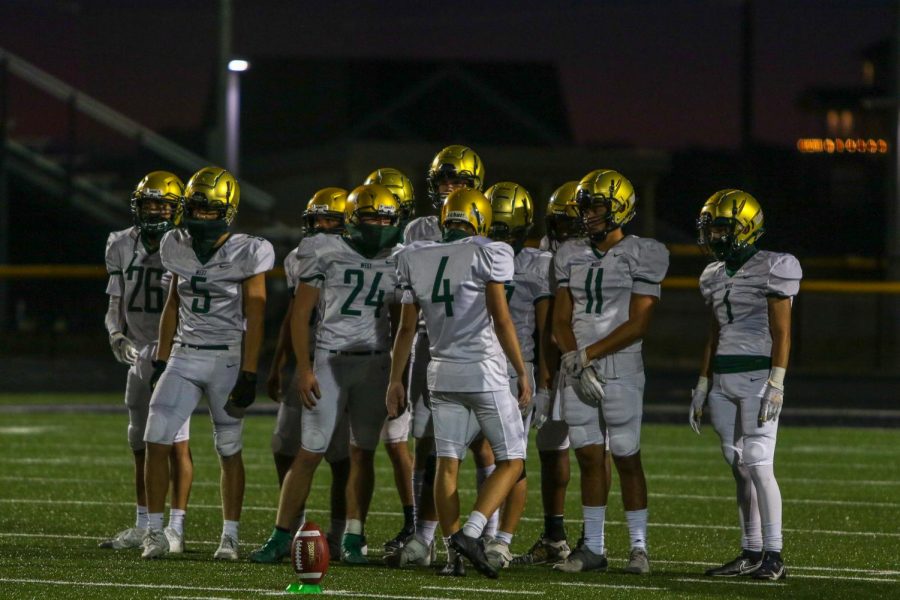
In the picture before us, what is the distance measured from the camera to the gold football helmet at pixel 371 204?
7754 mm

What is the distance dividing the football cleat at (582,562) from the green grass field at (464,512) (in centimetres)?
9

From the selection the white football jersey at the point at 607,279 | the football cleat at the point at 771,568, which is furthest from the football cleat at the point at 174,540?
the football cleat at the point at 771,568

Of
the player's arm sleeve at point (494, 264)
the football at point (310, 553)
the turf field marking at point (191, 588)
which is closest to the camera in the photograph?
the football at point (310, 553)

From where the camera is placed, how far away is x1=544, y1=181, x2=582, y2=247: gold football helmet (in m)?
8.24

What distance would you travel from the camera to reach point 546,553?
8.02 meters

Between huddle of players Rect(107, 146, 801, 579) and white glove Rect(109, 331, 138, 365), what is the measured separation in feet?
1.24

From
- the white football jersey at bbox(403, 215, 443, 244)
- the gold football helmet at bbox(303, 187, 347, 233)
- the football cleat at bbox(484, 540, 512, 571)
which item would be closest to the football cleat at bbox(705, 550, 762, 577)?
the football cleat at bbox(484, 540, 512, 571)

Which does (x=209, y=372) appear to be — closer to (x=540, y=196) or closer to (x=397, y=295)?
(x=397, y=295)

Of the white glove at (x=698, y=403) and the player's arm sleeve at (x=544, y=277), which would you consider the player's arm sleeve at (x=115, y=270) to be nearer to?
the player's arm sleeve at (x=544, y=277)

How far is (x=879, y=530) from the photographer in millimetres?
9297

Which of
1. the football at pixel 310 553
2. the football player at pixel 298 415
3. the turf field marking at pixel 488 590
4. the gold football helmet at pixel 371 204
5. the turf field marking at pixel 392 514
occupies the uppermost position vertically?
the gold football helmet at pixel 371 204

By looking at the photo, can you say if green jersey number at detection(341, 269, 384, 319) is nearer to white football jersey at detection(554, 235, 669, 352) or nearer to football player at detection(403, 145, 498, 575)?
football player at detection(403, 145, 498, 575)

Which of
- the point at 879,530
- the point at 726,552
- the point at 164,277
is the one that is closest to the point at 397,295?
the point at 164,277

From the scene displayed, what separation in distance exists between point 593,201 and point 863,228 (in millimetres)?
38068
